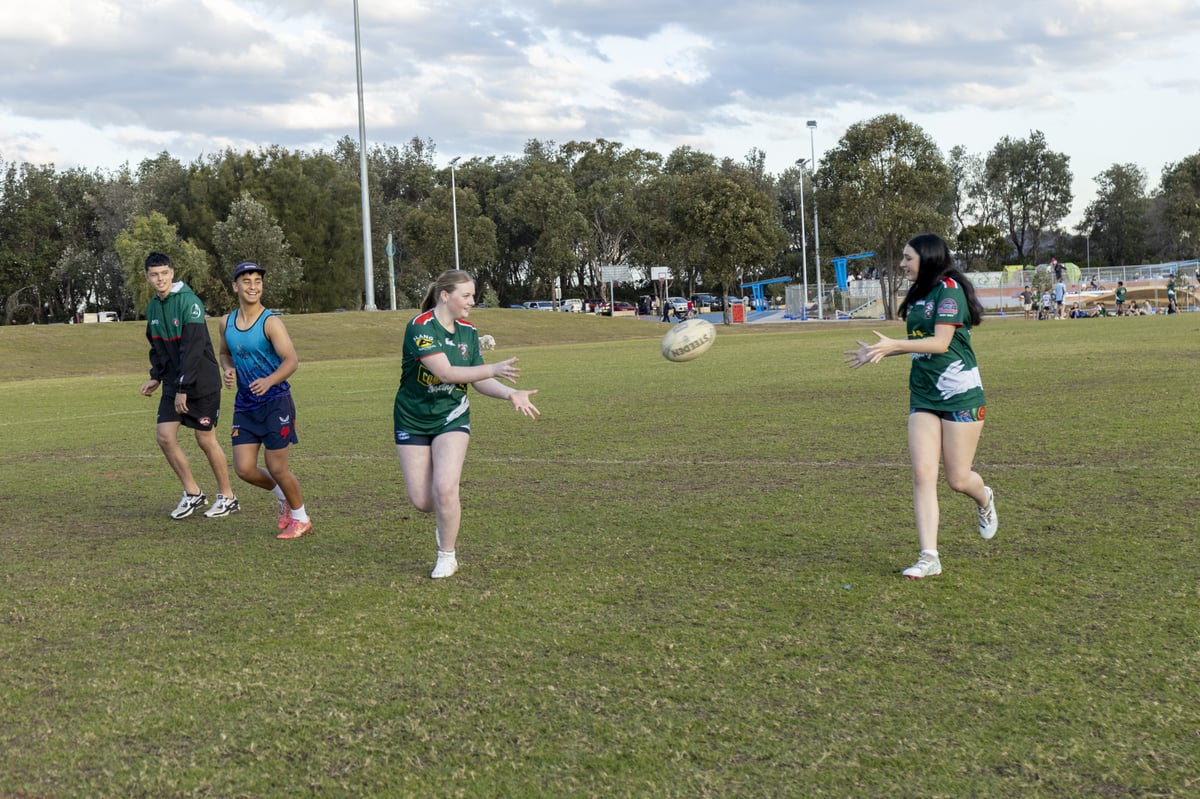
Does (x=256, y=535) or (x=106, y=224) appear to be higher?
(x=106, y=224)

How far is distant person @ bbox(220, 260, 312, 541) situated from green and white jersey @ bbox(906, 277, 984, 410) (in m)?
4.53

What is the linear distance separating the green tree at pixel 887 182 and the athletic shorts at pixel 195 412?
56.0 metres

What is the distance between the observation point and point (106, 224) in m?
81.5

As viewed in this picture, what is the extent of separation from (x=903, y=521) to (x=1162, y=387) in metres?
10.4

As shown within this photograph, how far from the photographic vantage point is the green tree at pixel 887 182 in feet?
202

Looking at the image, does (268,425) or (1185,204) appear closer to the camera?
(268,425)

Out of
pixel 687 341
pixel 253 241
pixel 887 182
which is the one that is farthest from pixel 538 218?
pixel 687 341

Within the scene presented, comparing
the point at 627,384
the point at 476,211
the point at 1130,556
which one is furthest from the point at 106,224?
the point at 1130,556

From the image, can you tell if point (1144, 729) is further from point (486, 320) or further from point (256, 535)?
point (486, 320)

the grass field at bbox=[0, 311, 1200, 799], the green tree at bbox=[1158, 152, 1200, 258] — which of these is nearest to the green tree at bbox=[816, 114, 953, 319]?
the green tree at bbox=[1158, 152, 1200, 258]

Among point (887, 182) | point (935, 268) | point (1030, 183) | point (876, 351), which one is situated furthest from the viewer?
point (1030, 183)

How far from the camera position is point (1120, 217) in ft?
360

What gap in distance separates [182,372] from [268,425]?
130 centimetres

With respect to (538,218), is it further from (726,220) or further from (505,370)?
(505,370)
